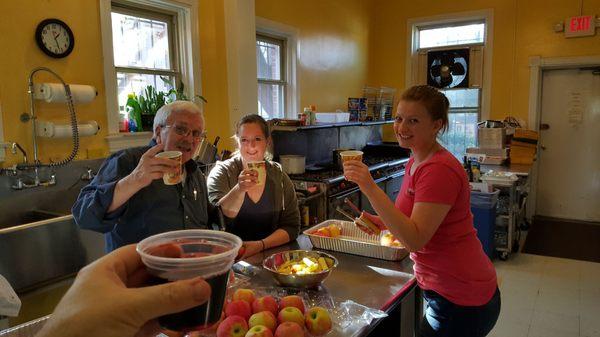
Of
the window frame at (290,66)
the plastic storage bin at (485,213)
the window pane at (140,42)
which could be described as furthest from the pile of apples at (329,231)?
the window frame at (290,66)

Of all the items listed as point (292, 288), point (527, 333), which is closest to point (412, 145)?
point (292, 288)

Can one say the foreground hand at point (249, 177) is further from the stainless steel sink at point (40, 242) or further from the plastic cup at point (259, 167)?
the stainless steel sink at point (40, 242)

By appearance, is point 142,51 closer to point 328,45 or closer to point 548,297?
point 328,45

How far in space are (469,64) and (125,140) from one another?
16.6 ft

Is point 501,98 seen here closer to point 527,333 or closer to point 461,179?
point 527,333

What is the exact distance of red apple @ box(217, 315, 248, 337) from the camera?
1.19 meters

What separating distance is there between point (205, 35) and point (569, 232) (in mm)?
5075

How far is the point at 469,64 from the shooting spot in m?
6.40

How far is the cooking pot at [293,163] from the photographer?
4520 millimetres

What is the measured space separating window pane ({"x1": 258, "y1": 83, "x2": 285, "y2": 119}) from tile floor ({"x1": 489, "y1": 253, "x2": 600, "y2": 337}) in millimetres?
2964

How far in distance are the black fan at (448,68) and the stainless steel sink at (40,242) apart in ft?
17.9

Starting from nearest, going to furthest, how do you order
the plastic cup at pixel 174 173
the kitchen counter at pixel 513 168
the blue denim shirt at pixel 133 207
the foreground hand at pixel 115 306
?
the foreground hand at pixel 115 306 → the plastic cup at pixel 174 173 → the blue denim shirt at pixel 133 207 → the kitchen counter at pixel 513 168

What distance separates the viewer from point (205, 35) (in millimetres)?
4000

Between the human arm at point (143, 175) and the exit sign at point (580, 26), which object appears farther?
the exit sign at point (580, 26)
